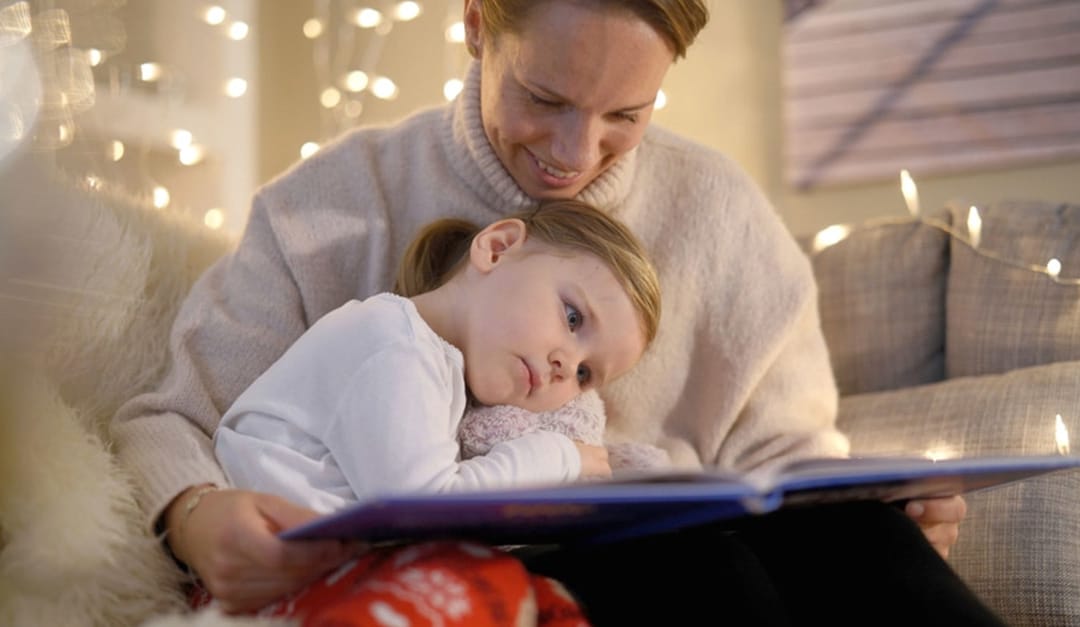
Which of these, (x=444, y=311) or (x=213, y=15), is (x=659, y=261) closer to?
(x=444, y=311)

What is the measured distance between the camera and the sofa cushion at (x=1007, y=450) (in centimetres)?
122

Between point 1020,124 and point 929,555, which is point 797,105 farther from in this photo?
point 929,555

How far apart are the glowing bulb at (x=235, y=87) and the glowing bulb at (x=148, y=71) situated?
0.62ft

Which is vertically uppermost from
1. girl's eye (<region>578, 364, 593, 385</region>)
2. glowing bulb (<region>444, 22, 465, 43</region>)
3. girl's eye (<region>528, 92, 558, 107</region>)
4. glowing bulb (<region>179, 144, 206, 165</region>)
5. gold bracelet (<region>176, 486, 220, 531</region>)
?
glowing bulb (<region>444, 22, 465, 43</region>)

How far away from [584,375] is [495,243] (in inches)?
6.9

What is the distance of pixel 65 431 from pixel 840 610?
2.45ft

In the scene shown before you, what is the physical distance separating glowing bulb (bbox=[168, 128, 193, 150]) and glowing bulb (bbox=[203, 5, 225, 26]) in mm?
288

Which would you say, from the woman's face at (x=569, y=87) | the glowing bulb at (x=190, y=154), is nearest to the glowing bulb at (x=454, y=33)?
the glowing bulb at (x=190, y=154)

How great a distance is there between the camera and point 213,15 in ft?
8.80

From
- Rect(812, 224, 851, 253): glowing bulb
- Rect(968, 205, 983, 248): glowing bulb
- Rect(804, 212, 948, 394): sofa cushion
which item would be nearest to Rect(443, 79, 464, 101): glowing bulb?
Rect(812, 224, 851, 253): glowing bulb

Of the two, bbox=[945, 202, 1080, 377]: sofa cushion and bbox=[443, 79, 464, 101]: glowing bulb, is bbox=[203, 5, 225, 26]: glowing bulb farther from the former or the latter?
bbox=[945, 202, 1080, 377]: sofa cushion

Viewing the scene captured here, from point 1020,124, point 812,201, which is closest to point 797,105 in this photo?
point 812,201

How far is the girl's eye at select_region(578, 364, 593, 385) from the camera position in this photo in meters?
1.21

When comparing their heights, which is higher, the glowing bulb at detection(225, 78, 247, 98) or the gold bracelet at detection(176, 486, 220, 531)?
the glowing bulb at detection(225, 78, 247, 98)
